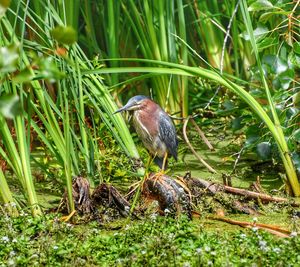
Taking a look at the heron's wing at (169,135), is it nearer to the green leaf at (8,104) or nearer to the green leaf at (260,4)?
the green leaf at (260,4)

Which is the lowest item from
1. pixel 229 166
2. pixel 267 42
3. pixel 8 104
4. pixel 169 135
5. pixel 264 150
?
pixel 229 166

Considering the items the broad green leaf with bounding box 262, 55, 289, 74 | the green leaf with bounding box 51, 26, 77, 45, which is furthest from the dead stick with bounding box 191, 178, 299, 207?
the green leaf with bounding box 51, 26, 77, 45

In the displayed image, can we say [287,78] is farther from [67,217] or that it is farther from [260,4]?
[67,217]

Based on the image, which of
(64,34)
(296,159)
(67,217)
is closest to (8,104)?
(64,34)

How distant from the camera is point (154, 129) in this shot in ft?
19.1

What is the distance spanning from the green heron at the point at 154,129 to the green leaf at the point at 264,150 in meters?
0.55

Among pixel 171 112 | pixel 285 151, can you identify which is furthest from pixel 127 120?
pixel 285 151

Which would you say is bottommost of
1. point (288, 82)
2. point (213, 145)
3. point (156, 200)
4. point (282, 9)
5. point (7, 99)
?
point (213, 145)

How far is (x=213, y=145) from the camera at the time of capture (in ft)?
21.4

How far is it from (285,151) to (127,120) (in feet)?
6.39

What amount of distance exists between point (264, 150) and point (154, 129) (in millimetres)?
736

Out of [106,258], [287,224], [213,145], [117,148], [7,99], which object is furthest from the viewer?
[213,145]

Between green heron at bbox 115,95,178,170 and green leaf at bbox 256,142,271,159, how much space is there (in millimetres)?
546

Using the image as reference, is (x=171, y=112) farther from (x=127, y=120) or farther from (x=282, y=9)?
(x=282, y=9)
